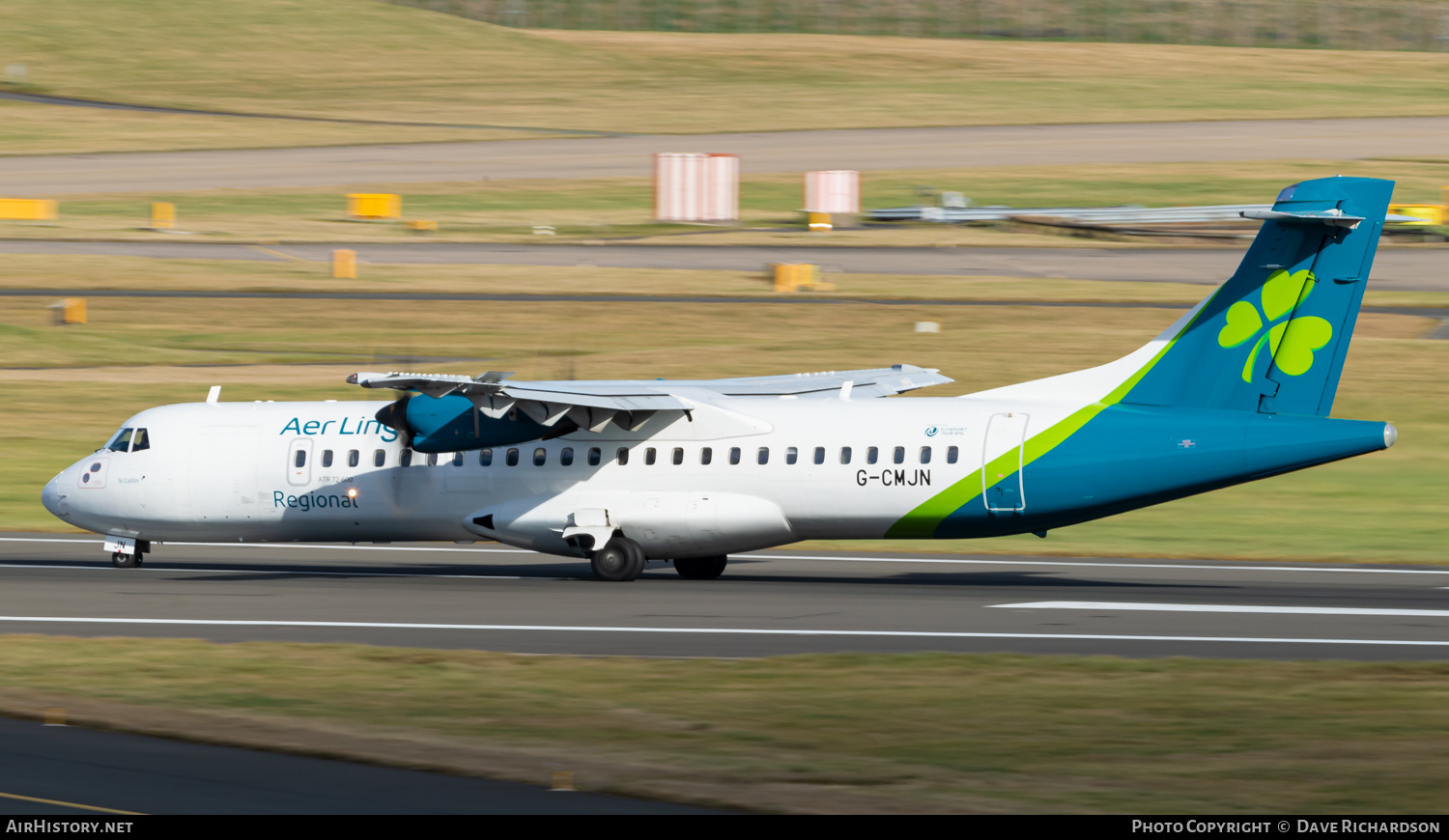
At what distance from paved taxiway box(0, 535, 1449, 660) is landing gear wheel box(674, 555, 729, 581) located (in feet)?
0.76

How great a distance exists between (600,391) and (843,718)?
35.9 ft

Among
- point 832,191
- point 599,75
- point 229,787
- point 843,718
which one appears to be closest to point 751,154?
point 832,191

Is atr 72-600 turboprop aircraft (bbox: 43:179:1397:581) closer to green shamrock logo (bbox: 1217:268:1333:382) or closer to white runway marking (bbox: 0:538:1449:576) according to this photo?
green shamrock logo (bbox: 1217:268:1333:382)

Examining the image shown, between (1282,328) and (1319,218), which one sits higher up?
(1319,218)

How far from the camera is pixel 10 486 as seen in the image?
37.8m

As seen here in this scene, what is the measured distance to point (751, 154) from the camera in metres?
86.2

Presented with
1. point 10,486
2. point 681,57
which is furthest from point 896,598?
point 681,57

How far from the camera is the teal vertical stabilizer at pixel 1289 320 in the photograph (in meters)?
24.3


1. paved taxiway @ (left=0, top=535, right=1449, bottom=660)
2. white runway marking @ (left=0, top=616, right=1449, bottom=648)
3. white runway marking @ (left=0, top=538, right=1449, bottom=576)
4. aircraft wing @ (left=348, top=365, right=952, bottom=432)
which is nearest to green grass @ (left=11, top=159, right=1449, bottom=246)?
white runway marking @ (left=0, top=538, right=1449, bottom=576)

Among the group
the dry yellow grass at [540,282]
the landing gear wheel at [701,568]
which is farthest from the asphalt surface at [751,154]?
the landing gear wheel at [701,568]

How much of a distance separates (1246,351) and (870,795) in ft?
44.9

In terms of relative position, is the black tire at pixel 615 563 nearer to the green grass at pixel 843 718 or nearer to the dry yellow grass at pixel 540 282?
the green grass at pixel 843 718

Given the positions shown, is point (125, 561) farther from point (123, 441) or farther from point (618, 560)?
point (618, 560)

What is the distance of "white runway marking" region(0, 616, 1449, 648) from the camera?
20328 millimetres
